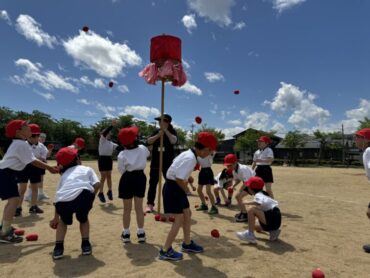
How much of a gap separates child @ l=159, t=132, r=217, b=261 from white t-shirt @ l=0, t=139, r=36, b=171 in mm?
2683

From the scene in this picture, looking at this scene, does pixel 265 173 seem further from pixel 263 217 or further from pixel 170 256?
pixel 170 256

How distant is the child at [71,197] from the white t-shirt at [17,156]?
114cm

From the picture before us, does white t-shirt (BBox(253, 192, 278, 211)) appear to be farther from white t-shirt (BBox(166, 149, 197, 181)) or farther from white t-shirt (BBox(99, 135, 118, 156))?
white t-shirt (BBox(99, 135, 118, 156))

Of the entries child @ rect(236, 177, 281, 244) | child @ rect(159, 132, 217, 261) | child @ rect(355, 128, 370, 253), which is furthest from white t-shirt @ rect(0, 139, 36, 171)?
child @ rect(355, 128, 370, 253)

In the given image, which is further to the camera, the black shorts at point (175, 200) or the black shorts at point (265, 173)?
the black shorts at point (265, 173)

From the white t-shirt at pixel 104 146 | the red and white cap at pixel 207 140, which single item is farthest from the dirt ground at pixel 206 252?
the white t-shirt at pixel 104 146

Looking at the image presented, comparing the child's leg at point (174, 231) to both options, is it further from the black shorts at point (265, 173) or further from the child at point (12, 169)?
the black shorts at point (265, 173)

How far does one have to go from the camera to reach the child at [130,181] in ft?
17.0

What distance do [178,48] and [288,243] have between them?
475cm

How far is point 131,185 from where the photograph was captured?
17.1 feet

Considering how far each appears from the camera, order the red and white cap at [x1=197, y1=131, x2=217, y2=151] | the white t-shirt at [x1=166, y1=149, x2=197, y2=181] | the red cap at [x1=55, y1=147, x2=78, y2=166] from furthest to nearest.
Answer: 1. the red cap at [x1=55, y1=147, x2=78, y2=166]
2. the red and white cap at [x1=197, y1=131, x2=217, y2=151]
3. the white t-shirt at [x1=166, y1=149, x2=197, y2=181]

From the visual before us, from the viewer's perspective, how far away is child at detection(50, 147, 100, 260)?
4344mm

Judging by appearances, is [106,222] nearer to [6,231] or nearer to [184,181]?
[6,231]

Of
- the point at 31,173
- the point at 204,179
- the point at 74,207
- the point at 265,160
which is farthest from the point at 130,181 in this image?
the point at 265,160
